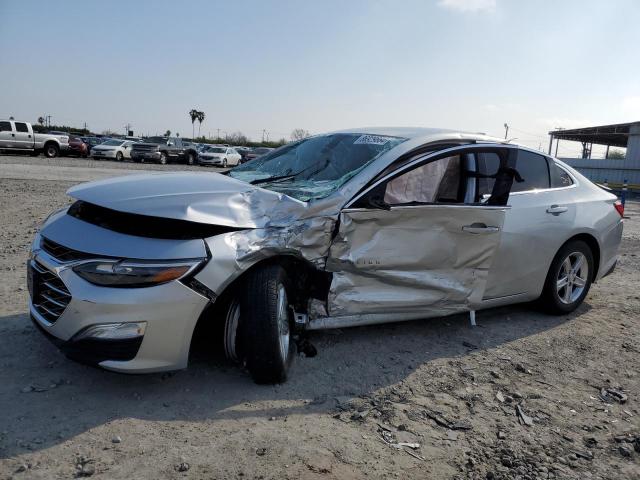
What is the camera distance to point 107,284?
2773 mm

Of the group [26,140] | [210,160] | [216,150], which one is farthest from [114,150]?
[216,150]

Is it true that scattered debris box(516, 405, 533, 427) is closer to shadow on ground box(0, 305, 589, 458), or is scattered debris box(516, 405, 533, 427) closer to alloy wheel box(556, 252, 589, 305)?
shadow on ground box(0, 305, 589, 458)

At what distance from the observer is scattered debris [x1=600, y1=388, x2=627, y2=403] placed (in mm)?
3473

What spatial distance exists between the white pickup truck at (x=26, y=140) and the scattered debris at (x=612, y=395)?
28781 mm

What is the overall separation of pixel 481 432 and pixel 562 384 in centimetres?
103

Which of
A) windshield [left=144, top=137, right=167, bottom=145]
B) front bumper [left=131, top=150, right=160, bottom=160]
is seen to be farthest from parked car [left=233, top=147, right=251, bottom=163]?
front bumper [left=131, top=150, right=160, bottom=160]

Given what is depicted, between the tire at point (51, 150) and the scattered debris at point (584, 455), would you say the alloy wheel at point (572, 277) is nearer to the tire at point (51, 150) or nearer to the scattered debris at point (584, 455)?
the scattered debris at point (584, 455)

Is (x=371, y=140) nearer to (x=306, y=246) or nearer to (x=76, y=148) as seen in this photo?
(x=306, y=246)

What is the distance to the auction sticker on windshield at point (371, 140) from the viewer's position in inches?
165

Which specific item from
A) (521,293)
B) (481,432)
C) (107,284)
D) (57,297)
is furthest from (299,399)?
(521,293)

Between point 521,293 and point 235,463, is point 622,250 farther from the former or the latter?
point 235,463

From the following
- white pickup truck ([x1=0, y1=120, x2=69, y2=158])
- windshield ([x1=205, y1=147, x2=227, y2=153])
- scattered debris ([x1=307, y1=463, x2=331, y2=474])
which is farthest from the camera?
windshield ([x1=205, y1=147, x2=227, y2=153])

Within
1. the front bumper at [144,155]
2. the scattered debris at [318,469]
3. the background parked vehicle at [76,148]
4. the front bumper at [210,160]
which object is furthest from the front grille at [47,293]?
the front bumper at [210,160]

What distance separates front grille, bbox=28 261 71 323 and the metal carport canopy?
140 ft
